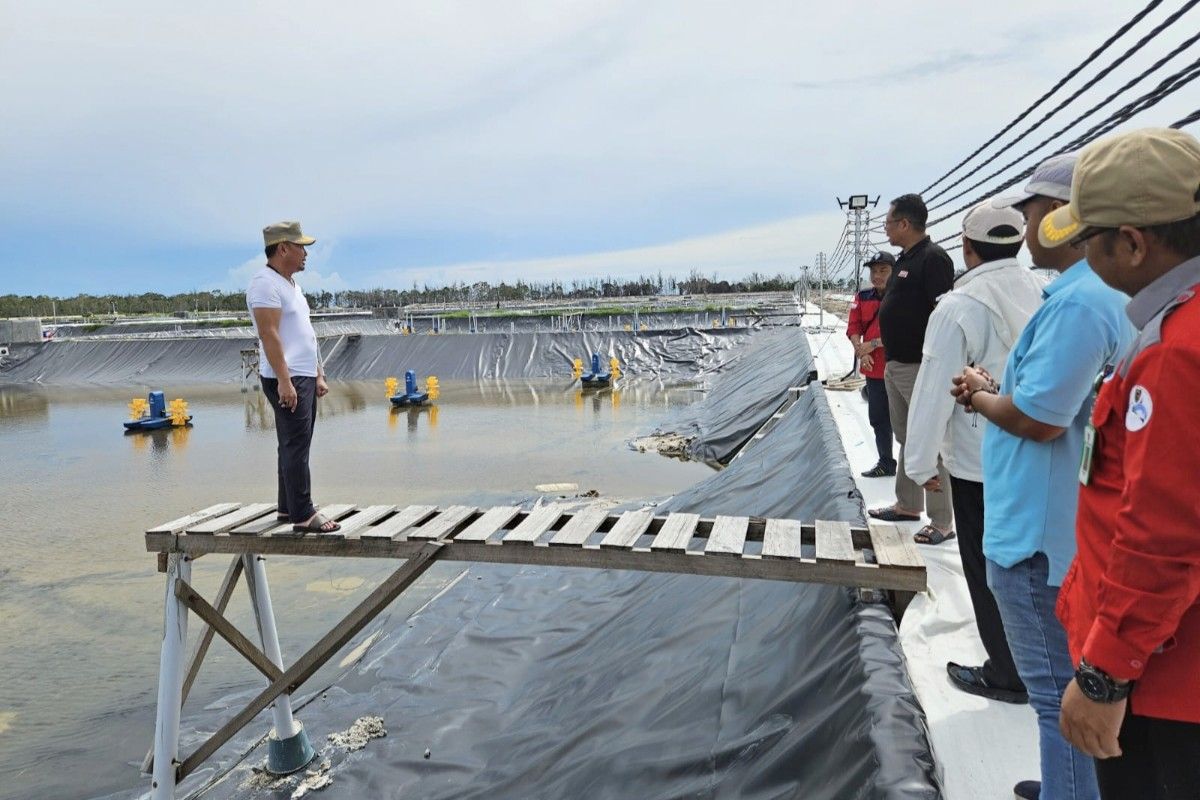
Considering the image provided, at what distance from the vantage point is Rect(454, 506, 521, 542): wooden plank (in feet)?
10.1

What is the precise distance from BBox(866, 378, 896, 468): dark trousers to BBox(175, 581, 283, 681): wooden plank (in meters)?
3.64

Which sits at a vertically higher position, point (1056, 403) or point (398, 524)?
point (1056, 403)

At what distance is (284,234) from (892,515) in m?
3.25

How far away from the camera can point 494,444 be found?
1126 cm

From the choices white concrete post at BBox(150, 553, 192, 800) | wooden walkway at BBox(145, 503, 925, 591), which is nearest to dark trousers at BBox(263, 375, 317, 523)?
wooden walkway at BBox(145, 503, 925, 591)

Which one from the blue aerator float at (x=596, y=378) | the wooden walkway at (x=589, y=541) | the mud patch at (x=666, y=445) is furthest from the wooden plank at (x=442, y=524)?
the blue aerator float at (x=596, y=378)

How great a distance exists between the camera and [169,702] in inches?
120

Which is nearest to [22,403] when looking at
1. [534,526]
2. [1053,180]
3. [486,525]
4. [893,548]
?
[486,525]

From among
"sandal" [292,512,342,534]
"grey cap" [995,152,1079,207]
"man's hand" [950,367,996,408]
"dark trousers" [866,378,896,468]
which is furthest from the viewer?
"dark trousers" [866,378,896,468]

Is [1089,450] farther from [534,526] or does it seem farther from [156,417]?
[156,417]

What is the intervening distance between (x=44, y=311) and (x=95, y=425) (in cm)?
5804

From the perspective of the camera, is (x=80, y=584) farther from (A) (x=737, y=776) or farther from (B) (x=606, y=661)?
(A) (x=737, y=776)

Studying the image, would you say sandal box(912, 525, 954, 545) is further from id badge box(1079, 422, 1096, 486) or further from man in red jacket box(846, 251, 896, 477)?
id badge box(1079, 422, 1096, 486)

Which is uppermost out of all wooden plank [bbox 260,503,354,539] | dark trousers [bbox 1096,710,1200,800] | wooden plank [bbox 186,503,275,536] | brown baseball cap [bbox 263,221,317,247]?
brown baseball cap [bbox 263,221,317,247]
